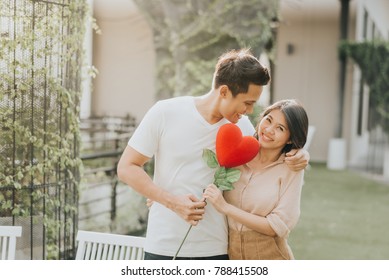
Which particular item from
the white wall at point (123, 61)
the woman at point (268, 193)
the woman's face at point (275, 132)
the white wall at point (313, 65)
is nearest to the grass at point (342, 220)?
the white wall at point (313, 65)

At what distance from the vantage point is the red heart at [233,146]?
7.72 feet

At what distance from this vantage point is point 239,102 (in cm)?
236

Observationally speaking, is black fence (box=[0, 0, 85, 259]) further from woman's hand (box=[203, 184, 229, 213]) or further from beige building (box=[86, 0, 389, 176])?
beige building (box=[86, 0, 389, 176])

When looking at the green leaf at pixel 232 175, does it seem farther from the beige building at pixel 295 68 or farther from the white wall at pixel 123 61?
the white wall at pixel 123 61

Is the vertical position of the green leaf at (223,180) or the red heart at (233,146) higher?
the red heart at (233,146)

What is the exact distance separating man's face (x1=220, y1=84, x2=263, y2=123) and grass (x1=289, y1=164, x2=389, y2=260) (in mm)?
3370

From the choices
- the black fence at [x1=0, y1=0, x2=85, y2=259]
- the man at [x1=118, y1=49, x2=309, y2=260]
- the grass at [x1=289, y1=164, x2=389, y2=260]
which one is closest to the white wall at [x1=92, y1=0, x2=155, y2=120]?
the grass at [x1=289, y1=164, x2=389, y2=260]

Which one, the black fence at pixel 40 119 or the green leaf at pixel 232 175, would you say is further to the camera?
the black fence at pixel 40 119

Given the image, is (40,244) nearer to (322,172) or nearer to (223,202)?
(223,202)

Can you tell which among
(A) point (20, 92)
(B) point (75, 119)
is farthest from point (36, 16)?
(B) point (75, 119)

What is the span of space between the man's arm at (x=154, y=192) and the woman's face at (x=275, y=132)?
34 cm

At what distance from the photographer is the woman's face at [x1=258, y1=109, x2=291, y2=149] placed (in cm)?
242

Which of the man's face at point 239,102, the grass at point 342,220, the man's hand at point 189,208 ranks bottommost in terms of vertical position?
the grass at point 342,220

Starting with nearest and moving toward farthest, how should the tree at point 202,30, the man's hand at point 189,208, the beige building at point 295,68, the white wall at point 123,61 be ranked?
1. the man's hand at point 189,208
2. the tree at point 202,30
3. the beige building at point 295,68
4. the white wall at point 123,61
